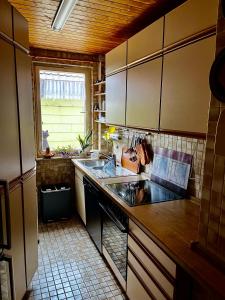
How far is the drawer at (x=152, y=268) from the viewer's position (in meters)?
1.19

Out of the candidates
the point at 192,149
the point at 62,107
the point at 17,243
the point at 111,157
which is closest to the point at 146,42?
the point at 192,149

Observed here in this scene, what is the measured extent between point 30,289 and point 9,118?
1.53 m

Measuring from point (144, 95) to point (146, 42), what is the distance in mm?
427

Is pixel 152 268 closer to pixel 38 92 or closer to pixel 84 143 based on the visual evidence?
pixel 84 143

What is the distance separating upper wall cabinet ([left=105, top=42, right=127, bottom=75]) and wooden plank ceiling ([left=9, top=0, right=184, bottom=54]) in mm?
212

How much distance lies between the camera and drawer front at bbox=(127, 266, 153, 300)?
1.46m

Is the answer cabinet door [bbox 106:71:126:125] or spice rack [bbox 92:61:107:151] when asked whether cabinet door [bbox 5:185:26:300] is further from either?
spice rack [bbox 92:61:107:151]

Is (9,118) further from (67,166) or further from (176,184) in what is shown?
(67,166)

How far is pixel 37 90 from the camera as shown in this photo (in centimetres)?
324

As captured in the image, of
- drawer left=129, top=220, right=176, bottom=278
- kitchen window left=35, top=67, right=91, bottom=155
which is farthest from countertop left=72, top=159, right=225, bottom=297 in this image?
kitchen window left=35, top=67, right=91, bottom=155

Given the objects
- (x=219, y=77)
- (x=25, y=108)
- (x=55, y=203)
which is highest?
(x=219, y=77)

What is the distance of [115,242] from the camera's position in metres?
1.94

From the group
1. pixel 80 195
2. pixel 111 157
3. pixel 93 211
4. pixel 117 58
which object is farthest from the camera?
pixel 111 157

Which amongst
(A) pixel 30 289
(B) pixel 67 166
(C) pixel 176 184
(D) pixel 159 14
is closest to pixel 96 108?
→ (B) pixel 67 166
